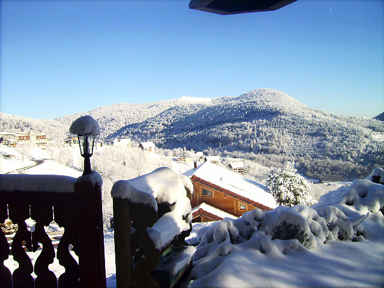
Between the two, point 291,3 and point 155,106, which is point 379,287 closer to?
point 291,3

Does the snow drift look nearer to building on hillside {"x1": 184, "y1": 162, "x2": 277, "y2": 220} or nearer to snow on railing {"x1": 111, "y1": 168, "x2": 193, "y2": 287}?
snow on railing {"x1": 111, "y1": 168, "x2": 193, "y2": 287}

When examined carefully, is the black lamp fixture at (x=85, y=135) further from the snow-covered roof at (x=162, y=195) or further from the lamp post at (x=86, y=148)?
the snow-covered roof at (x=162, y=195)

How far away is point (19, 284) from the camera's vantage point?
1718 mm

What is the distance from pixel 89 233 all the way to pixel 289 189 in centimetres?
1186

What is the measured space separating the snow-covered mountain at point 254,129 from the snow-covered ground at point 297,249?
69.7 feet

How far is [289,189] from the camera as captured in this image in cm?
1207

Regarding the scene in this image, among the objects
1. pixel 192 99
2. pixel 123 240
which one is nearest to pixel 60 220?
pixel 123 240

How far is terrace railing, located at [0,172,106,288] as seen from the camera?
153 cm

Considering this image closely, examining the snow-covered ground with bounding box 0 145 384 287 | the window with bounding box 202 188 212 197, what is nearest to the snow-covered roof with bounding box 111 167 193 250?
the snow-covered ground with bounding box 0 145 384 287

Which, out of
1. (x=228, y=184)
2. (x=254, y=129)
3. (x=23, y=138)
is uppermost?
(x=23, y=138)

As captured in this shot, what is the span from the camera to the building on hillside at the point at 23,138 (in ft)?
109

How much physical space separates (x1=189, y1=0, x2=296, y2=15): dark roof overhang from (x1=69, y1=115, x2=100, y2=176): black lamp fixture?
1004 mm

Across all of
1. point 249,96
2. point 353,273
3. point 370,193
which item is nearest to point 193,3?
point 353,273

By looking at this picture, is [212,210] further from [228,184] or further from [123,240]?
[123,240]
